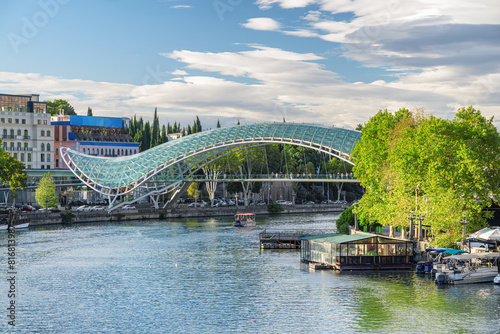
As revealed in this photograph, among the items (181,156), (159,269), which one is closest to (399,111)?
(159,269)

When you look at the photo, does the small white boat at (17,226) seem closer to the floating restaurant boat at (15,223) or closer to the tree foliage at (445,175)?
the floating restaurant boat at (15,223)

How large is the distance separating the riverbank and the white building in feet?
89.2

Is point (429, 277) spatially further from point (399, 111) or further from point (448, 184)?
point (399, 111)

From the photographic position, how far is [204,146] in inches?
3912

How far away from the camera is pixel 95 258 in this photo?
54.2 metres

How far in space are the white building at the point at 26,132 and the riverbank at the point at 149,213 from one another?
27194 mm

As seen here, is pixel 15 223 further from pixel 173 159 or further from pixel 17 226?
pixel 173 159

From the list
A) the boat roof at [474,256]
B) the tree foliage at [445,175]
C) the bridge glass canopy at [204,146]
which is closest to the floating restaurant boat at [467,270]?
the boat roof at [474,256]

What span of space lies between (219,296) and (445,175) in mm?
20557

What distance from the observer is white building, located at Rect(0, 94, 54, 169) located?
113500mm

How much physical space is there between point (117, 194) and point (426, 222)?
5655 cm

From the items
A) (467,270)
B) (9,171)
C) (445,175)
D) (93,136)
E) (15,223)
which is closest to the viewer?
(467,270)

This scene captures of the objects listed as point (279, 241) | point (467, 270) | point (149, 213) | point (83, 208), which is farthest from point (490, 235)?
point (83, 208)

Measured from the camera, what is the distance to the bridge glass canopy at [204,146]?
3529 inches
